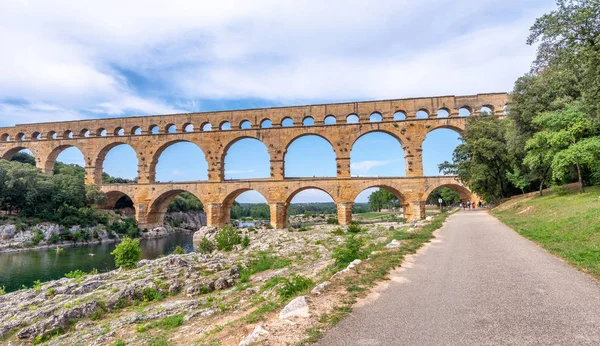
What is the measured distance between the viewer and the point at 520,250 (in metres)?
7.36

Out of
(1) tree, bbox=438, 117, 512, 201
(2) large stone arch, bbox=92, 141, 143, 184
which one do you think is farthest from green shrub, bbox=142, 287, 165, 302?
(2) large stone arch, bbox=92, 141, 143, 184

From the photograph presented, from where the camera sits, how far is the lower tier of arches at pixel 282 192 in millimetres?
25859

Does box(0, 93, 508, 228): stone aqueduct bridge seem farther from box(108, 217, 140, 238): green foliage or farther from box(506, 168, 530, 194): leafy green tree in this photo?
box(506, 168, 530, 194): leafy green tree

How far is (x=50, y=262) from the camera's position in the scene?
59.6 ft

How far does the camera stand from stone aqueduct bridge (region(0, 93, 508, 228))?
86.7ft

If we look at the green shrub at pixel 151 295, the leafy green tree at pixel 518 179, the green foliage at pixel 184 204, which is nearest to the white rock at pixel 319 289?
the green shrub at pixel 151 295

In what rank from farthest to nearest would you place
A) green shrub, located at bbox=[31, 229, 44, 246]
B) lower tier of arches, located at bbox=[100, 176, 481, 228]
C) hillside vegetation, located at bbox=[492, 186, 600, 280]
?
lower tier of arches, located at bbox=[100, 176, 481, 228] < green shrub, located at bbox=[31, 229, 44, 246] < hillside vegetation, located at bbox=[492, 186, 600, 280]

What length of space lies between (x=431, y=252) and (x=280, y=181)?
20.2 m

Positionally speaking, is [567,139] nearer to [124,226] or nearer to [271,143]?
[271,143]

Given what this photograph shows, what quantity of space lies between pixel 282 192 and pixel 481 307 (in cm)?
2345

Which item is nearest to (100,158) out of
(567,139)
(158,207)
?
(158,207)

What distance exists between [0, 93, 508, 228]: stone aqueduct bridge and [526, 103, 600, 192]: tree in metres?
11.3

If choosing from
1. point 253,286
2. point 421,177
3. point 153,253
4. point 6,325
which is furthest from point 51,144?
point 421,177

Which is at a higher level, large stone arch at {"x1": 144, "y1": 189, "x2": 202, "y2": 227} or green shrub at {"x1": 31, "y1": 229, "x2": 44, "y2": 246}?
large stone arch at {"x1": 144, "y1": 189, "x2": 202, "y2": 227}
